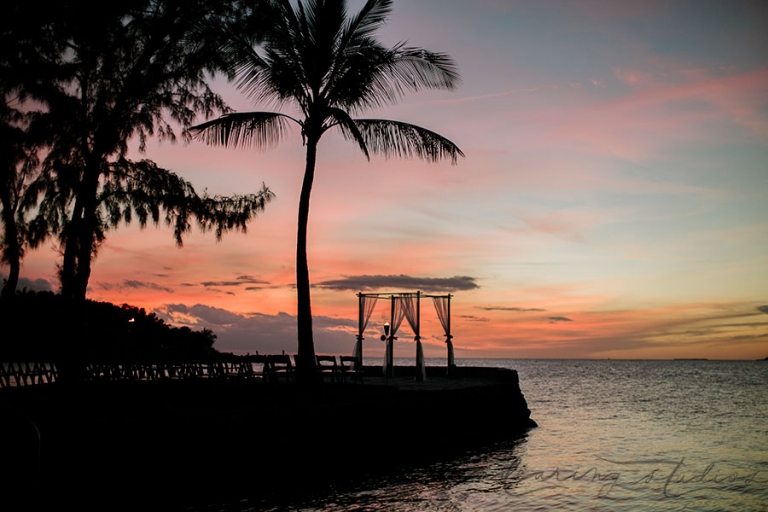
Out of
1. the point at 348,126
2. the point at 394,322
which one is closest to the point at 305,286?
the point at 348,126

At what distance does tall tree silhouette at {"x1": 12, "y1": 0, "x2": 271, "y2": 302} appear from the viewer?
15859 mm

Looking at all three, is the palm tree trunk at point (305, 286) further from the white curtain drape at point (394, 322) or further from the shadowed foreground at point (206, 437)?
the white curtain drape at point (394, 322)

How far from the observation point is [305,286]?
1614cm

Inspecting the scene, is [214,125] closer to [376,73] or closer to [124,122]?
[124,122]

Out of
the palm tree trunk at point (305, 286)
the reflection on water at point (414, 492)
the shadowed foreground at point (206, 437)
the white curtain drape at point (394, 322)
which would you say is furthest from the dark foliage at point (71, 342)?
the white curtain drape at point (394, 322)

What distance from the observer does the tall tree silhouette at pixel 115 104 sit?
52.0ft

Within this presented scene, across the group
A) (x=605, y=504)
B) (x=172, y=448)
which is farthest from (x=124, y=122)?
(x=605, y=504)

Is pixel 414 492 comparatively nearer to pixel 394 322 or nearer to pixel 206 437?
pixel 206 437

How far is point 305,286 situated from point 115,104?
269 inches

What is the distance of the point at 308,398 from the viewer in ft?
50.7

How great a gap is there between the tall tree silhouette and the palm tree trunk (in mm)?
1811

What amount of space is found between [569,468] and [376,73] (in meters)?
11.3

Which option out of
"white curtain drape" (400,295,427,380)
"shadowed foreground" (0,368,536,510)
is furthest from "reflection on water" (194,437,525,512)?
"white curtain drape" (400,295,427,380)

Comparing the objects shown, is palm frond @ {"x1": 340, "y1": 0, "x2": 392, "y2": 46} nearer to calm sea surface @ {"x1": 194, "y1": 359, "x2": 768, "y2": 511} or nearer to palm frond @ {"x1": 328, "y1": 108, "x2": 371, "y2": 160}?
palm frond @ {"x1": 328, "y1": 108, "x2": 371, "y2": 160}
